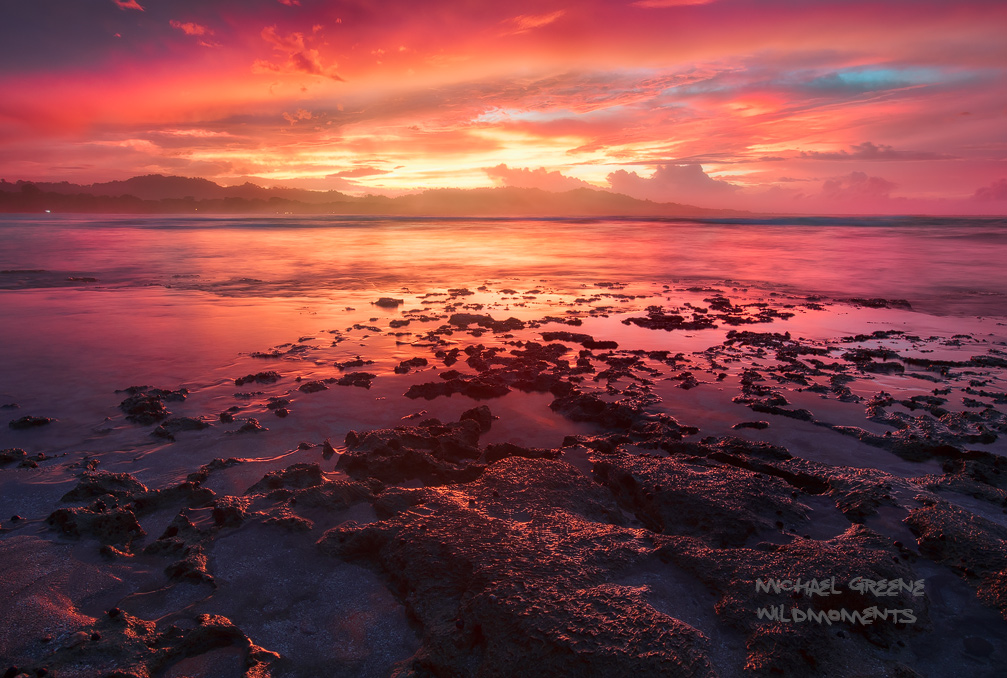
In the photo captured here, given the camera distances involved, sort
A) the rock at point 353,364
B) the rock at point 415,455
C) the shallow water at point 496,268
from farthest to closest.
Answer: the shallow water at point 496,268 → the rock at point 353,364 → the rock at point 415,455

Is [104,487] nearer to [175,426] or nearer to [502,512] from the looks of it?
[175,426]

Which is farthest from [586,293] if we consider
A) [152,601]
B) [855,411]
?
[152,601]

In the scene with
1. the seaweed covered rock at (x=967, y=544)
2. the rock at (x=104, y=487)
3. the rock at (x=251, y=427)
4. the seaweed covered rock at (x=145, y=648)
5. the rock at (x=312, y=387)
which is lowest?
the seaweed covered rock at (x=145, y=648)

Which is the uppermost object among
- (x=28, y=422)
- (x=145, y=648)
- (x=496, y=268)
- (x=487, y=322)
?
(x=496, y=268)

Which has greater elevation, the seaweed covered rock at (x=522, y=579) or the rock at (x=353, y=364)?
the rock at (x=353, y=364)

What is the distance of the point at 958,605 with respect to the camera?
3504 millimetres

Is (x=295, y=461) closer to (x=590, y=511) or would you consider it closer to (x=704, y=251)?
(x=590, y=511)

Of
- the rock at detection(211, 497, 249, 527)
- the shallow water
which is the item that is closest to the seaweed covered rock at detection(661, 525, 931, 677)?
the rock at detection(211, 497, 249, 527)

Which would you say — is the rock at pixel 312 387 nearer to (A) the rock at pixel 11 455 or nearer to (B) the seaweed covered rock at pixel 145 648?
(A) the rock at pixel 11 455

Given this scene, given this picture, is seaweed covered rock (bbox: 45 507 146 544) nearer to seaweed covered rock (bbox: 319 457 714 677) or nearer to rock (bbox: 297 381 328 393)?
seaweed covered rock (bbox: 319 457 714 677)

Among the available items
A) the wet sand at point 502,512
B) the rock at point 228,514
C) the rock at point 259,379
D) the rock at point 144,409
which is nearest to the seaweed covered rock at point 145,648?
the wet sand at point 502,512

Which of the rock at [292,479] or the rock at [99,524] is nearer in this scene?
the rock at [99,524]

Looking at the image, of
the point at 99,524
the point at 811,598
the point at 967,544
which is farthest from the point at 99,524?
the point at 967,544

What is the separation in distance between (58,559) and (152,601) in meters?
1.04
